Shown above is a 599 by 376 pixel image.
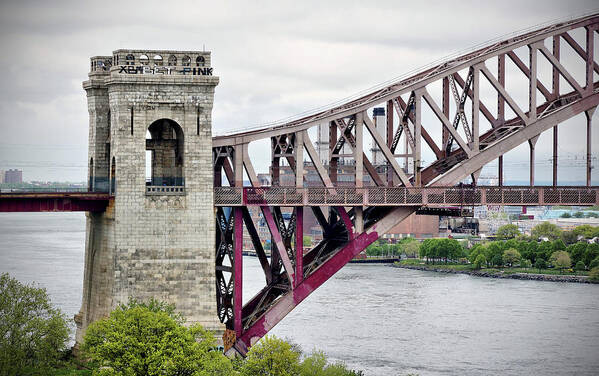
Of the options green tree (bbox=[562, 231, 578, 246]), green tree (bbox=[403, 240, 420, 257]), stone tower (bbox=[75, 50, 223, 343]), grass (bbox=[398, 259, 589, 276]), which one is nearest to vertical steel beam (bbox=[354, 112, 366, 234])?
stone tower (bbox=[75, 50, 223, 343])

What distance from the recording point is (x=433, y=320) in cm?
9138

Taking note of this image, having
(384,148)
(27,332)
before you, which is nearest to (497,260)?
(384,148)

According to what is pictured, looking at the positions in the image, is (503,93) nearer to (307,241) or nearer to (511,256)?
(511,256)

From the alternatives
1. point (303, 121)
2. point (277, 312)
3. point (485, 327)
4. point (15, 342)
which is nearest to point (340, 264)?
point (277, 312)

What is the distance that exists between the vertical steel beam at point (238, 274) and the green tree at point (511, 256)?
369ft

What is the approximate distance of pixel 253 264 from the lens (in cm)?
15500

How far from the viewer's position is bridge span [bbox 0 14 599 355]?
4653cm

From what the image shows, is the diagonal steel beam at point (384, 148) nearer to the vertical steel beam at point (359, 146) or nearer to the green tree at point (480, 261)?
the vertical steel beam at point (359, 146)

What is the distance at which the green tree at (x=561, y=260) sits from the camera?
15125cm

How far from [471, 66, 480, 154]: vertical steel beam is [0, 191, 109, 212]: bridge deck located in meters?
17.5

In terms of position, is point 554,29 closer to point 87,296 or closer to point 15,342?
point 87,296

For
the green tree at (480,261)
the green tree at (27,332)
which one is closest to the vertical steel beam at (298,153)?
the green tree at (27,332)

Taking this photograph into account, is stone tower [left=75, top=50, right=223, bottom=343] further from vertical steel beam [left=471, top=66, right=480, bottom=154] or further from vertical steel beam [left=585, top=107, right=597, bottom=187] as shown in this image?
vertical steel beam [left=585, top=107, right=597, bottom=187]

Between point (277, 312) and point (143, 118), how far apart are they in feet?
36.1
